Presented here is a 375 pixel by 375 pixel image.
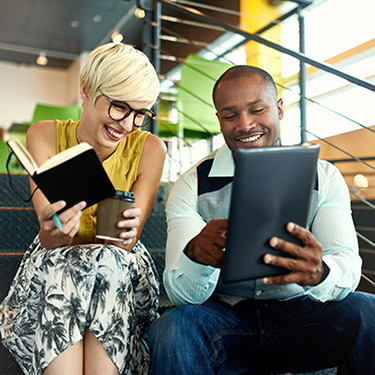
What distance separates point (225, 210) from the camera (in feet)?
4.64

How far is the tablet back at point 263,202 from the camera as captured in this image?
978 mm

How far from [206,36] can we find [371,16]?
11.3 feet

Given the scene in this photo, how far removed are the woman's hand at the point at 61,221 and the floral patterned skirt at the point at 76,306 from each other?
0.04 meters

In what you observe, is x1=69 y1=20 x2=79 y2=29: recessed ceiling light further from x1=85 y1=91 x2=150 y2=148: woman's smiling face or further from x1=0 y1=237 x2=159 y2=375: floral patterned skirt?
x1=0 y1=237 x2=159 y2=375: floral patterned skirt

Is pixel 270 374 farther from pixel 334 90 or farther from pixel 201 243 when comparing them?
pixel 334 90

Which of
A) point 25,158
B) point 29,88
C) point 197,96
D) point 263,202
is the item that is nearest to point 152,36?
point 197,96

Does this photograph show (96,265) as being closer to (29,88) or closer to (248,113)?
(248,113)

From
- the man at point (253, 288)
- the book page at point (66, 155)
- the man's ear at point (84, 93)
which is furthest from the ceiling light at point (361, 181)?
the book page at point (66, 155)

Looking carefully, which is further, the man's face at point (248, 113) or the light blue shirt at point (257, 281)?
the man's face at point (248, 113)

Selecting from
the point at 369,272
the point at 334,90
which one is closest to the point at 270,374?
the point at 369,272

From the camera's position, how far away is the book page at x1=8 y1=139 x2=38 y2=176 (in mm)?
1169

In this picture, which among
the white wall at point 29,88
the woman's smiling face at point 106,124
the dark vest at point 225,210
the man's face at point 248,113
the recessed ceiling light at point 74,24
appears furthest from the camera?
the white wall at point 29,88

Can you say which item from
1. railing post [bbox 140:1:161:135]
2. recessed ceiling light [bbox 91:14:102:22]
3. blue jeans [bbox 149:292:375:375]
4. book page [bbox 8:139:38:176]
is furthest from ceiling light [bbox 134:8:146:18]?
recessed ceiling light [bbox 91:14:102:22]

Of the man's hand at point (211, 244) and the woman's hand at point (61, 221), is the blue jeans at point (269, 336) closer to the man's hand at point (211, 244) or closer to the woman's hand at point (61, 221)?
the man's hand at point (211, 244)
